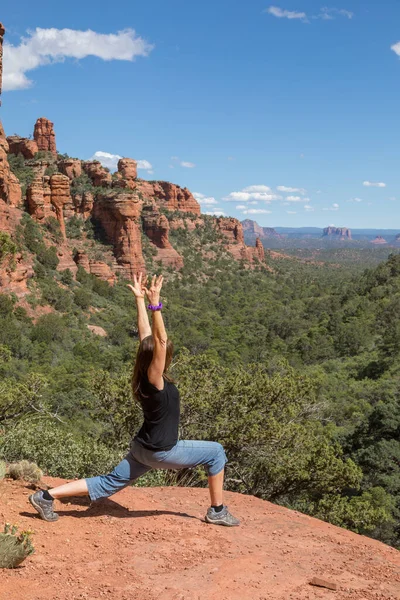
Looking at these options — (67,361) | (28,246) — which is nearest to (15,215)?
(28,246)

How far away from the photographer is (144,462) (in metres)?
4.33

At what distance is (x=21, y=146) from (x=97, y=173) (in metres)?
8.06

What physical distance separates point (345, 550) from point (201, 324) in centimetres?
4108

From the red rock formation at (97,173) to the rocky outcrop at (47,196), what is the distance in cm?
1231

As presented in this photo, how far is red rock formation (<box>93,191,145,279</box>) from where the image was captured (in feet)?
167

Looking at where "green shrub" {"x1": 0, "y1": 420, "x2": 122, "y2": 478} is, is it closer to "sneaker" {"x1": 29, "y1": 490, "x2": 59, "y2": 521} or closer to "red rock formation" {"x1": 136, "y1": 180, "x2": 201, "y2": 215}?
"sneaker" {"x1": 29, "y1": 490, "x2": 59, "y2": 521}

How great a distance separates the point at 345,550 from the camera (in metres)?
4.43

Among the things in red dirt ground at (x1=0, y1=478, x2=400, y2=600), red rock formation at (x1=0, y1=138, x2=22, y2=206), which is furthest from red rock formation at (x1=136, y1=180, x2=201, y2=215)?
red dirt ground at (x1=0, y1=478, x2=400, y2=600)

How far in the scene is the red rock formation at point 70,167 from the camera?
55906 millimetres

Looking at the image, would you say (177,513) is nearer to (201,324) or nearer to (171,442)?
(171,442)

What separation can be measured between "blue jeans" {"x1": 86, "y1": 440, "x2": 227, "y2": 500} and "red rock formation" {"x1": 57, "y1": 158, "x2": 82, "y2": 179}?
180 feet

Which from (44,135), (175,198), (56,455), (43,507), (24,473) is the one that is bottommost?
(56,455)

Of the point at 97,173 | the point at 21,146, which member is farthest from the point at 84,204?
the point at 21,146

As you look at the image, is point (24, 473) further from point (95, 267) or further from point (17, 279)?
point (95, 267)
